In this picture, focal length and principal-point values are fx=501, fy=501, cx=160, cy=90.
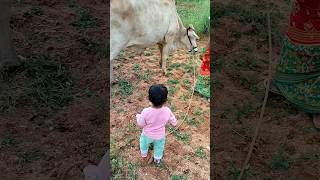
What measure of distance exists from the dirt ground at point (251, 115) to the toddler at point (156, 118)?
83cm

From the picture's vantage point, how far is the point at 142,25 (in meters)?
6.07

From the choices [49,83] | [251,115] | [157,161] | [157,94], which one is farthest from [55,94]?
[251,115]

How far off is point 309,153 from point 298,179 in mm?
502

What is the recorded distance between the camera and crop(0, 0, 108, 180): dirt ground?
17.5ft

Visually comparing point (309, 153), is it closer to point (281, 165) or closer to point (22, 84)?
point (281, 165)

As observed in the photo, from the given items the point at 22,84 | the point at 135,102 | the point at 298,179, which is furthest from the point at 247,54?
the point at 22,84

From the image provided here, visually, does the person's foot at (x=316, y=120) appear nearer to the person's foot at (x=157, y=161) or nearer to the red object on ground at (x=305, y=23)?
the red object on ground at (x=305, y=23)

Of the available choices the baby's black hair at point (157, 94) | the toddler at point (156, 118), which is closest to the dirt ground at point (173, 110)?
the toddler at point (156, 118)

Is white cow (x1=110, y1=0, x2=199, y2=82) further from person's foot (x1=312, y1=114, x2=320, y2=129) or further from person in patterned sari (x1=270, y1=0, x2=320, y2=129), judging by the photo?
person's foot (x1=312, y1=114, x2=320, y2=129)

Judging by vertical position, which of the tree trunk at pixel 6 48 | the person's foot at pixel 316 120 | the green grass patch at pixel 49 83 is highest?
the tree trunk at pixel 6 48

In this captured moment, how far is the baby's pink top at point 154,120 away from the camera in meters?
4.76

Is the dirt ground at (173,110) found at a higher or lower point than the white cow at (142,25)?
lower

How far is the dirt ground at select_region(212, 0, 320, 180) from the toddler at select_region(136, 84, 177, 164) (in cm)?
83

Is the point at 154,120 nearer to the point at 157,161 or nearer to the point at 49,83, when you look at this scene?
the point at 157,161
